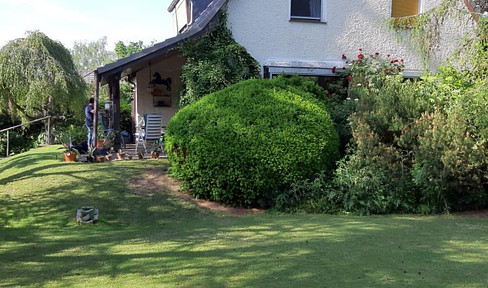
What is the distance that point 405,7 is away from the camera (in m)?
15.4

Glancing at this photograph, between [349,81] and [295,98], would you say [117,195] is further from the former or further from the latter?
[349,81]

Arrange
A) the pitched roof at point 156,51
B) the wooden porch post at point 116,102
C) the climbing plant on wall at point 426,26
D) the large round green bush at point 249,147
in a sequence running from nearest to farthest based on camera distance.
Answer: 1. the large round green bush at point 249,147
2. the climbing plant on wall at point 426,26
3. the pitched roof at point 156,51
4. the wooden porch post at point 116,102

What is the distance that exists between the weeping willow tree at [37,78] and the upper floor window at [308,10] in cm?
1047

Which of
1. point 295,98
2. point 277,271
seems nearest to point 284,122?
point 295,98

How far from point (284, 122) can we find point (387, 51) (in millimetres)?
6594

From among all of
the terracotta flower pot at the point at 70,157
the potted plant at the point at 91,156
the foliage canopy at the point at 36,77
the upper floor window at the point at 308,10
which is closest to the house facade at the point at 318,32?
the upper floor window at the point at 308,10

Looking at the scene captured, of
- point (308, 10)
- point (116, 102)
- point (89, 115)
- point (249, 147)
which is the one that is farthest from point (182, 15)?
point (249, 147)

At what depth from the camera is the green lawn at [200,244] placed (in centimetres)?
541

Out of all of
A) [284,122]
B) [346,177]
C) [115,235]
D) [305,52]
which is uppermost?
[305,52]

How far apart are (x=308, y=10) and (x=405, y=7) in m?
3.19

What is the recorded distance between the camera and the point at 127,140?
56.0ft

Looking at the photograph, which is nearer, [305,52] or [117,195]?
[117,195]

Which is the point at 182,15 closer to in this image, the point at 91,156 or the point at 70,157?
the point at 91,156

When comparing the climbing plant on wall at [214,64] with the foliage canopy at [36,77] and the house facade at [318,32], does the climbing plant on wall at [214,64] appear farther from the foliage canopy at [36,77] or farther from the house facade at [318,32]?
the foliage canopy at [36,77]
